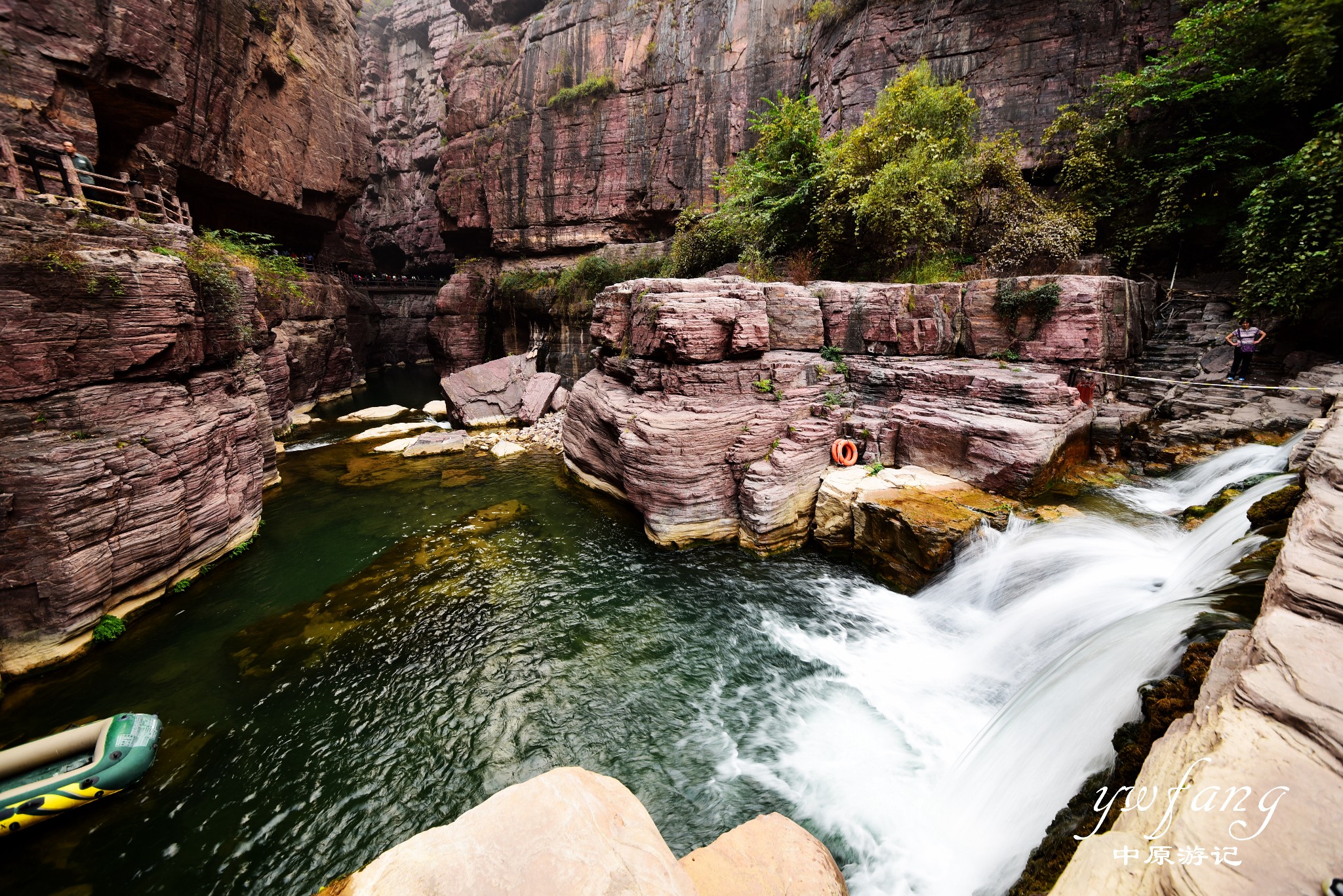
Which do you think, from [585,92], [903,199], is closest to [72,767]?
[903,199]

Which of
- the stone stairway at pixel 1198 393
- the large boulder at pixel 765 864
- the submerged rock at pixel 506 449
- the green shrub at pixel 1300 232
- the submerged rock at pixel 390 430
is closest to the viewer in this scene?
the large boulder at pixel 765 864

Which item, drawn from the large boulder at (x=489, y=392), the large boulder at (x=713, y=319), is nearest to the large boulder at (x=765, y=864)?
the large boulder at (x=713, y=319)

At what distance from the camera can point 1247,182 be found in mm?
10602

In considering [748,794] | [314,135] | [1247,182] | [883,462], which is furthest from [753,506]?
[314,135]

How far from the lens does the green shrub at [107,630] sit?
638 cm

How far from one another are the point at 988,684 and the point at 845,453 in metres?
4.58

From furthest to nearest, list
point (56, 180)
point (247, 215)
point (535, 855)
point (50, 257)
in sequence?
point (247, 215) → point (56, 180) → point (50, 257) → point (535, 855)

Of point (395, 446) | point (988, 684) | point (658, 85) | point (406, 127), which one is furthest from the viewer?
point (406, 127)

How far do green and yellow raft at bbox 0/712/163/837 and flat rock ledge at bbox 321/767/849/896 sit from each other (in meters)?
4.54

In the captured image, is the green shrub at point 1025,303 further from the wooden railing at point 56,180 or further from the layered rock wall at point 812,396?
the wooden railing at point 56,180

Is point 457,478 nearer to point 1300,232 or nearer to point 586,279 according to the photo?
point 586,279

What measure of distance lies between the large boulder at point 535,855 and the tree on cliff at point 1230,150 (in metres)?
13.7

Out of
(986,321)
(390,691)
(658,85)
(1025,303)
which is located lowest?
(390,691)

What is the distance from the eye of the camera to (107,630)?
21.1 feet
